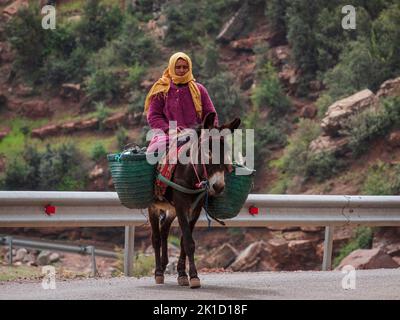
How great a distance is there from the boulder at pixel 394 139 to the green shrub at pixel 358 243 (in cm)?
674

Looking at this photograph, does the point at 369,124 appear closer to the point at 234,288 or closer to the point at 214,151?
the point at 234,288

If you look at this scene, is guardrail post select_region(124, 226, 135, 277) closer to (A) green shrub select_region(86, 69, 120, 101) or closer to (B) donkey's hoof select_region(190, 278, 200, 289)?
(B) donkey's hoof select_region(190, 278, 200, 289)

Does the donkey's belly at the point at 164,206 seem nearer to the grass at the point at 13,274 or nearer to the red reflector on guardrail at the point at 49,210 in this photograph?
the red reflector on guardrail at the point at 49,210

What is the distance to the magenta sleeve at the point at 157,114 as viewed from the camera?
38.3 feet

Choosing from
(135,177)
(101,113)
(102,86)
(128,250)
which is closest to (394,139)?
(101,113)

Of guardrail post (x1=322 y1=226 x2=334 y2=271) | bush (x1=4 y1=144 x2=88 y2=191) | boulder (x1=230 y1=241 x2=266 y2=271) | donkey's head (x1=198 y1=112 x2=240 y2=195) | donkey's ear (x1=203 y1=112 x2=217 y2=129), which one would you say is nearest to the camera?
donkey's head (x1=198 y1=112 x2=240 y2=195)

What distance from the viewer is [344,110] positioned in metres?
32.6

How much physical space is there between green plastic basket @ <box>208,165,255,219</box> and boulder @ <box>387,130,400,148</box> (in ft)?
68.8

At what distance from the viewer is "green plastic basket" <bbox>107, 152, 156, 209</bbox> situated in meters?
11.4

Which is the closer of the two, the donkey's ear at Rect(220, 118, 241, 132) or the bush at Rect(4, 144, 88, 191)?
the donkey's ear at Rect(220, 118, 241, 132)

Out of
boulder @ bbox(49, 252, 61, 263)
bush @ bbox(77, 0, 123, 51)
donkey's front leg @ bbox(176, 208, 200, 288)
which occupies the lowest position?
boulder @ bbox(49, 252, 61, 263)

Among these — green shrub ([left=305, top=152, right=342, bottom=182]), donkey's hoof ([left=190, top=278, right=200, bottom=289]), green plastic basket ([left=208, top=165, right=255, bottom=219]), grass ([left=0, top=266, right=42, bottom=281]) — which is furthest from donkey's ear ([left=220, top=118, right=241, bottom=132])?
green shrub ([left=305, top=152, right=342, bottom=182])

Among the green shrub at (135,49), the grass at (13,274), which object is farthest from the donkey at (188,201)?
the green shrub at (135,49)
